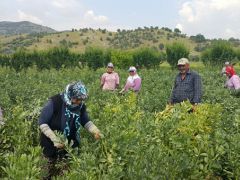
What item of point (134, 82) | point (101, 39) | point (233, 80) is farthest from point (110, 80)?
point (101, 39)

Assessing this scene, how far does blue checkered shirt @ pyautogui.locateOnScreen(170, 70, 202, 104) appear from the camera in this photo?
7930 millimetres

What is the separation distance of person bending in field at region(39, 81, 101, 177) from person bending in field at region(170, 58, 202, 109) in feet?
9.94

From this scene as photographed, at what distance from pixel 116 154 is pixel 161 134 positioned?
96 centimetres

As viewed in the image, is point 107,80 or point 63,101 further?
point 107,80

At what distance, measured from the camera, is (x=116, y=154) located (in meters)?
4.25

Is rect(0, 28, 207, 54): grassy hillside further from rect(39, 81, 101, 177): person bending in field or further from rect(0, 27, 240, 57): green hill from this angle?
rect(39, 81, 101, 177): person bending in field

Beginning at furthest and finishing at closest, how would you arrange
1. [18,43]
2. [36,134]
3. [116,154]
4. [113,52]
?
[18,43], [113,52], [36,134], [116,154]

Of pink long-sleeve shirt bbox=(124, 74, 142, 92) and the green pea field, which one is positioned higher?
the green pea field

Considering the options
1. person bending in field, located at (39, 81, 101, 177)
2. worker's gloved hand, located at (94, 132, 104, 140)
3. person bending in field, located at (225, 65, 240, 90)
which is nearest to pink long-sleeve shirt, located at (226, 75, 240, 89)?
person bending in field, located at (225, 65, 240, 90)

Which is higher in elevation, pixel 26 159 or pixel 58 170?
pixel 26 159

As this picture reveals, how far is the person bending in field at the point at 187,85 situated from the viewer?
311 inches

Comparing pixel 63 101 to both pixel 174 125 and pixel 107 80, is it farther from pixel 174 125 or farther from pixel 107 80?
pixel 107 80

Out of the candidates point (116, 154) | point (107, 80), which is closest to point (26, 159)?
point (116, 154)

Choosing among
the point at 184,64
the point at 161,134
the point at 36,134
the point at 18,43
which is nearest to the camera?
the point at 161,134
